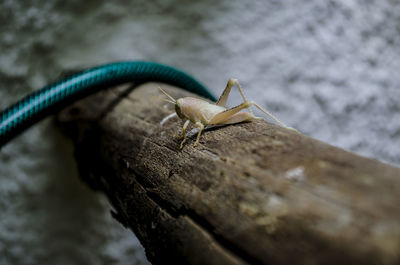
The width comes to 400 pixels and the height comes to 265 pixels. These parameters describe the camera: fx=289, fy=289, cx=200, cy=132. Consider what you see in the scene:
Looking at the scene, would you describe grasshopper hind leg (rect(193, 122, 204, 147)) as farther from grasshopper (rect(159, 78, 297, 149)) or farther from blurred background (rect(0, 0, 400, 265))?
blurred background (rect(0, 0, 400, 265))

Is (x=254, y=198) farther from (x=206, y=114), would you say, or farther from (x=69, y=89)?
(x=69, y=89)

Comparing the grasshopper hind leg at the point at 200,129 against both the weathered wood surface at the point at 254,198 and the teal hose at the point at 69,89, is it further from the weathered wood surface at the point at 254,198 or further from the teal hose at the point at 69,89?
the teal hose at the point at 69,89

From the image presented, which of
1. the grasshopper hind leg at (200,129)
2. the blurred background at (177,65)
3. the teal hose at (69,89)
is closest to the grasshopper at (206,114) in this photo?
the grasshopper hind leg at (200,129)

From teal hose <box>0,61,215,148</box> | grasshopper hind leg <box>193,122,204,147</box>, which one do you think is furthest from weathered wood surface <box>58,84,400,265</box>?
teal hose <box>0,61,215,148</box>

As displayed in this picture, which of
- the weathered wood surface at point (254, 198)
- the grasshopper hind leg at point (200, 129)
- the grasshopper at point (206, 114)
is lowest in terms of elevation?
the weathered wood surface at point (254, 198)

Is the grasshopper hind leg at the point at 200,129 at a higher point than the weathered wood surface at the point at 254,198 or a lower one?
higher
